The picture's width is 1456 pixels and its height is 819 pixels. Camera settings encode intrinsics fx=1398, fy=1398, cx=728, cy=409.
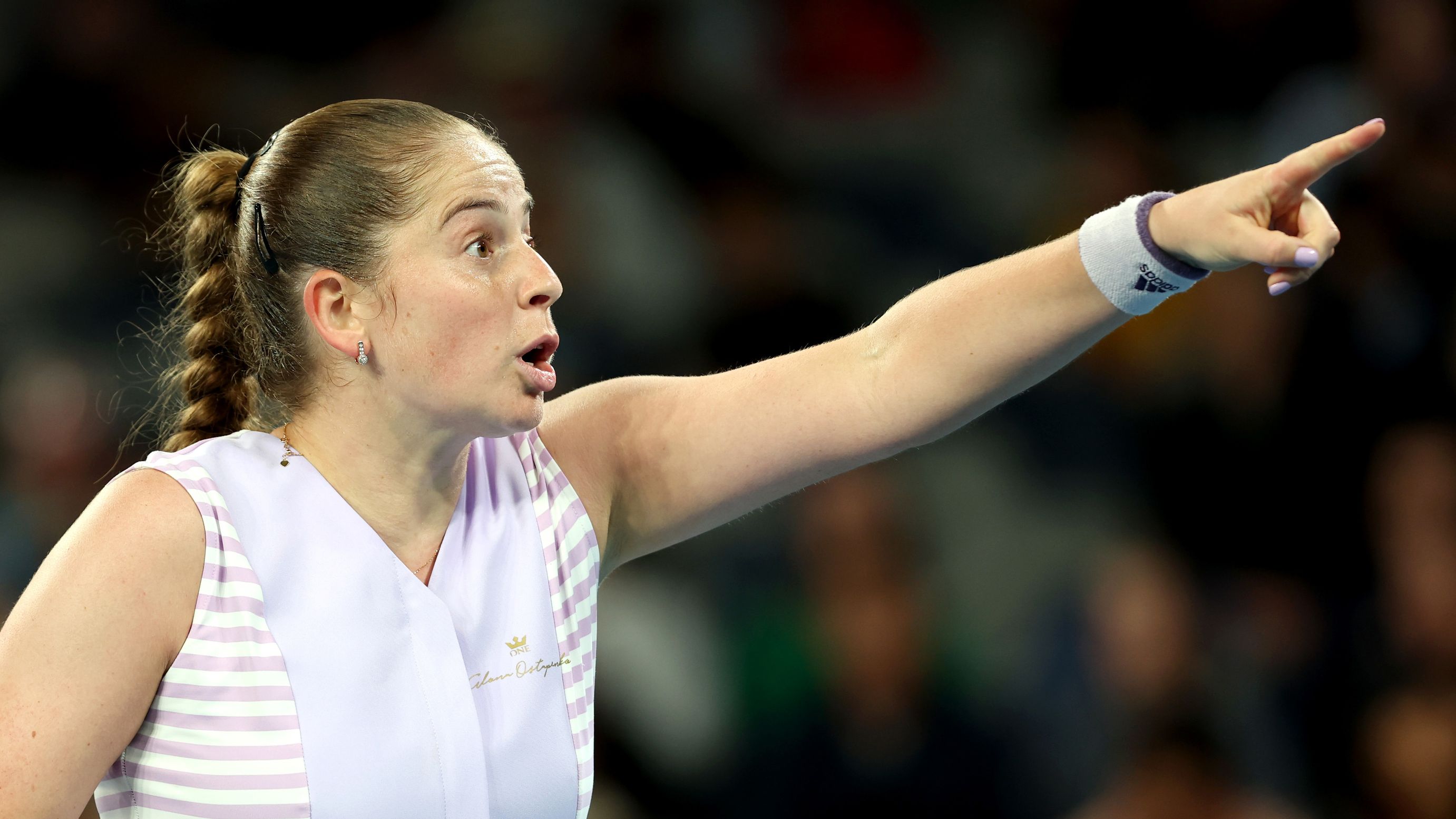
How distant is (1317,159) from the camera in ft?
5.29

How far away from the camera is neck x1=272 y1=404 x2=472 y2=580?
1924 mm

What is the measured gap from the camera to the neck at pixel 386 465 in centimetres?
192

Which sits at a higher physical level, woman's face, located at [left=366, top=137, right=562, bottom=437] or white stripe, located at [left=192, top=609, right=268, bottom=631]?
woman's face, located at [left=366, top=137, right=562, bottom=437]

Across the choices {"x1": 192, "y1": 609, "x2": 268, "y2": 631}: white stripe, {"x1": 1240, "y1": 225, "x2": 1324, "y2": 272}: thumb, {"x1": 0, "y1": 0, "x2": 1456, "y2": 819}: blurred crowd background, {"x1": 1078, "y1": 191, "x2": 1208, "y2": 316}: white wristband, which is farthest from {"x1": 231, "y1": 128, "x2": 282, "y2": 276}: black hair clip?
{"x1": 0, "y1": 0, "x2": 1456, "y2": 819}: blurred crowd background

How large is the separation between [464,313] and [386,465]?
0.25m

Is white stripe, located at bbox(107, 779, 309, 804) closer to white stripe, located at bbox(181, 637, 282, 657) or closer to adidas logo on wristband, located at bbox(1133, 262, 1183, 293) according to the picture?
white stripe, located at bbox(181, 637, 282, 657)

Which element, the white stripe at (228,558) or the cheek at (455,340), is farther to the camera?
the cheek at (455,340)

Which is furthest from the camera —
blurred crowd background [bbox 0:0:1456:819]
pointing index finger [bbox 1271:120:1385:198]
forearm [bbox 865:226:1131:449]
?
blurred crowd background [bbox 0:0:1456:819]

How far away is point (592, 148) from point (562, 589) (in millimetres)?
3042

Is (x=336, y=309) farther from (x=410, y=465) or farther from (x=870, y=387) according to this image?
(x=870, y=387)

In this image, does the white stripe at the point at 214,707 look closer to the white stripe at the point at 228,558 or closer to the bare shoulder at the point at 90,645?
the bare shoulder at the point at 90,645

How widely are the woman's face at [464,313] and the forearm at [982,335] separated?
19.2 inches

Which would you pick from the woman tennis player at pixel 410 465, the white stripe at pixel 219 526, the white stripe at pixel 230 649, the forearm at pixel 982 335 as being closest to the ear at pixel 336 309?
the woman tennis player at pixel 410 465

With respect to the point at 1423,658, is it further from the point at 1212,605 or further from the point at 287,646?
the point at 287,646
